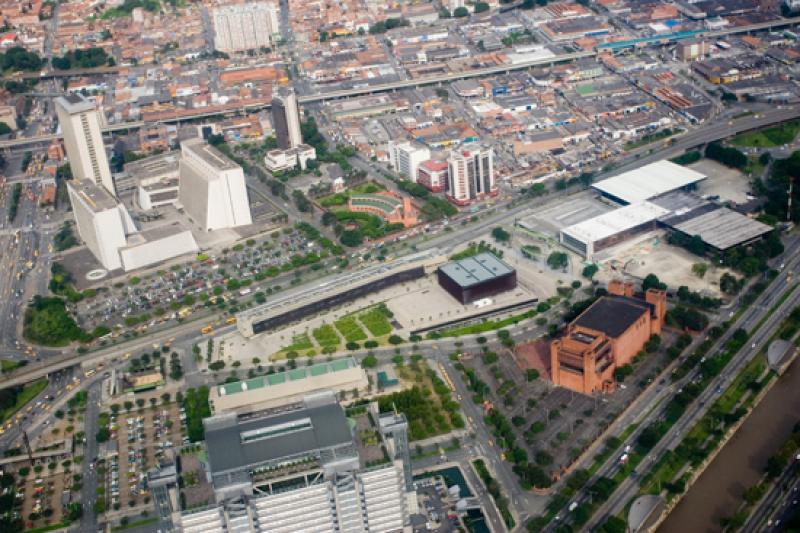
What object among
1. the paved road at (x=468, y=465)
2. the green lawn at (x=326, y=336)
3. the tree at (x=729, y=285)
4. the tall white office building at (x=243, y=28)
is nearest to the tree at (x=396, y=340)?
the green lawn at (x=326, y=336)

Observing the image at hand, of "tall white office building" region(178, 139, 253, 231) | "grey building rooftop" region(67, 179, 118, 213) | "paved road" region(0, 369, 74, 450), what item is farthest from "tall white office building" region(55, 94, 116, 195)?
"paved road" region(0, 369, 74, 450)

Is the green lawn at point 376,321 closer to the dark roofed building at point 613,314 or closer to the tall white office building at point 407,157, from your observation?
the dark roofed building at point 613,314

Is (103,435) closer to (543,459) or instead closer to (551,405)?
(543,459)

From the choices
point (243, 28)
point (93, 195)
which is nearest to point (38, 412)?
point (93, 195)

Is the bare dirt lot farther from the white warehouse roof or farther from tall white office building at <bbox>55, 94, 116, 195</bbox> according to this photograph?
tall white office building at <bbox>55, 94, 116, 195</bbox>

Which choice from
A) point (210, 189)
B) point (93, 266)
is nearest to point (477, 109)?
point (210, 189)

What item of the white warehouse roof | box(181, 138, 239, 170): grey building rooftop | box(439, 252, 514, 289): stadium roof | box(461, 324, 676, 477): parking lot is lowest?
box(461, 324, 676, 477): parking lot
